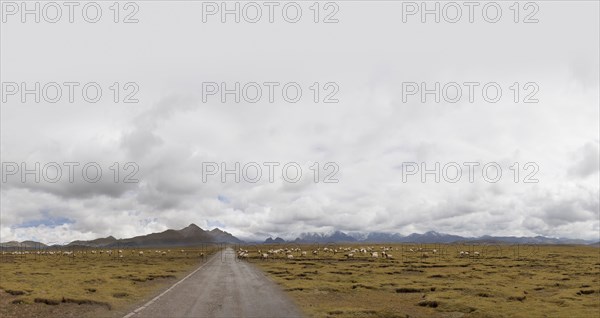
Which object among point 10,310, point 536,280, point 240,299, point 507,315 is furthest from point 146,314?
→ point 536,280

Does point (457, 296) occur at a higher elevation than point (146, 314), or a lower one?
lower

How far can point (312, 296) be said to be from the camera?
3259cm

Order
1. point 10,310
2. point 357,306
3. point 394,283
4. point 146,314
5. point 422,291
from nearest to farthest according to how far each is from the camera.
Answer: point 146,314 < point 10,310 < point 357,306 < point 422,291 < point 394,283

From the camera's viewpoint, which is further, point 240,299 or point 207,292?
point 207,292

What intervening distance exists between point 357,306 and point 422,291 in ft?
41.3

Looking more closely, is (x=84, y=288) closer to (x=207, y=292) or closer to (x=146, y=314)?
(x=207, y=292)

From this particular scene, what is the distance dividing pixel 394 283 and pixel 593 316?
19985 mm

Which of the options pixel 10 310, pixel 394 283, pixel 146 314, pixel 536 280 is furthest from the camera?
pixel 536 280

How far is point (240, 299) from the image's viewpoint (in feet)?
94.4

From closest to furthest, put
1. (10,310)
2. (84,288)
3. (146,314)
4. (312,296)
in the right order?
(146,314) < (10,310) < (312,296) < (84,288)

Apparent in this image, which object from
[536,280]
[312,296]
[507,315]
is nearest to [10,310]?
[312,296]

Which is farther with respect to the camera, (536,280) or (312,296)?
(536,280)

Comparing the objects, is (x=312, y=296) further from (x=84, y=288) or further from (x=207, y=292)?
(x=84, y=288)

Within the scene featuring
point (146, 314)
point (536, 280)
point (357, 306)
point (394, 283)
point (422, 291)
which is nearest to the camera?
point (146, 314)
